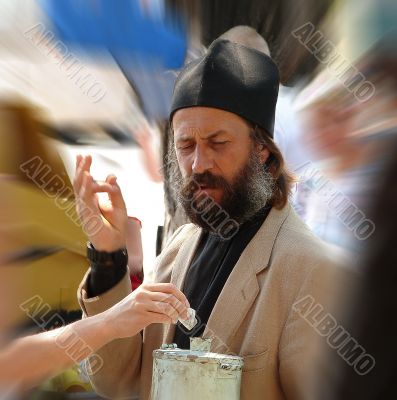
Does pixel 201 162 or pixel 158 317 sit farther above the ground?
pixel 201 162

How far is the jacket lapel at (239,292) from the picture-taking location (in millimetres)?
2043

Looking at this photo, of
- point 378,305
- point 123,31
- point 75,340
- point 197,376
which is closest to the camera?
point 378,305

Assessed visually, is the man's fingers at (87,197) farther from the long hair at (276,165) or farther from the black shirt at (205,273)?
the long hair at (276,165)

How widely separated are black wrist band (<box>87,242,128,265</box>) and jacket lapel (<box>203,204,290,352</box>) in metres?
0.32

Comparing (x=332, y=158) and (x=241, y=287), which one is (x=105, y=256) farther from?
(x=332, y=158)

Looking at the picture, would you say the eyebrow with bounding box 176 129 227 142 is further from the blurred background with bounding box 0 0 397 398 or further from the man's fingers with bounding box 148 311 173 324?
the blurred background with bounding box 0 0 397 398

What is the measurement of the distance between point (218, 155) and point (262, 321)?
55cm

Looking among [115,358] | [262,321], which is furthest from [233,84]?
[115,358]

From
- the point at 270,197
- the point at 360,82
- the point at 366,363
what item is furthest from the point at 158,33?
the point at 366,363

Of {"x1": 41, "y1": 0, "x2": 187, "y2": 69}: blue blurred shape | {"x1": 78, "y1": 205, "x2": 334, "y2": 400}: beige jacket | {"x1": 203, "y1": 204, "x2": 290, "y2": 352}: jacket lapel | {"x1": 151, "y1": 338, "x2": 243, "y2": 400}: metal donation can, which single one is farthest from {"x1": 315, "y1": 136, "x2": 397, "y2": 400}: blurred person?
{"x1": 41, "y1": 0, "x2": 187, "y2": 69}: blue blurred shape

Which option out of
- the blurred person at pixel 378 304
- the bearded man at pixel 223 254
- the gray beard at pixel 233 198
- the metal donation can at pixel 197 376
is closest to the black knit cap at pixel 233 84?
the bearded man at pixel 223 254

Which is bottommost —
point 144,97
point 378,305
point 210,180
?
point 144,97

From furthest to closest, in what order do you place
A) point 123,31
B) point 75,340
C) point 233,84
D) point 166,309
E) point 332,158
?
point 123,31 < point 332,158 < point 233,84 < point 75,340 < point 166,309

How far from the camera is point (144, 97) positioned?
11.5ft
